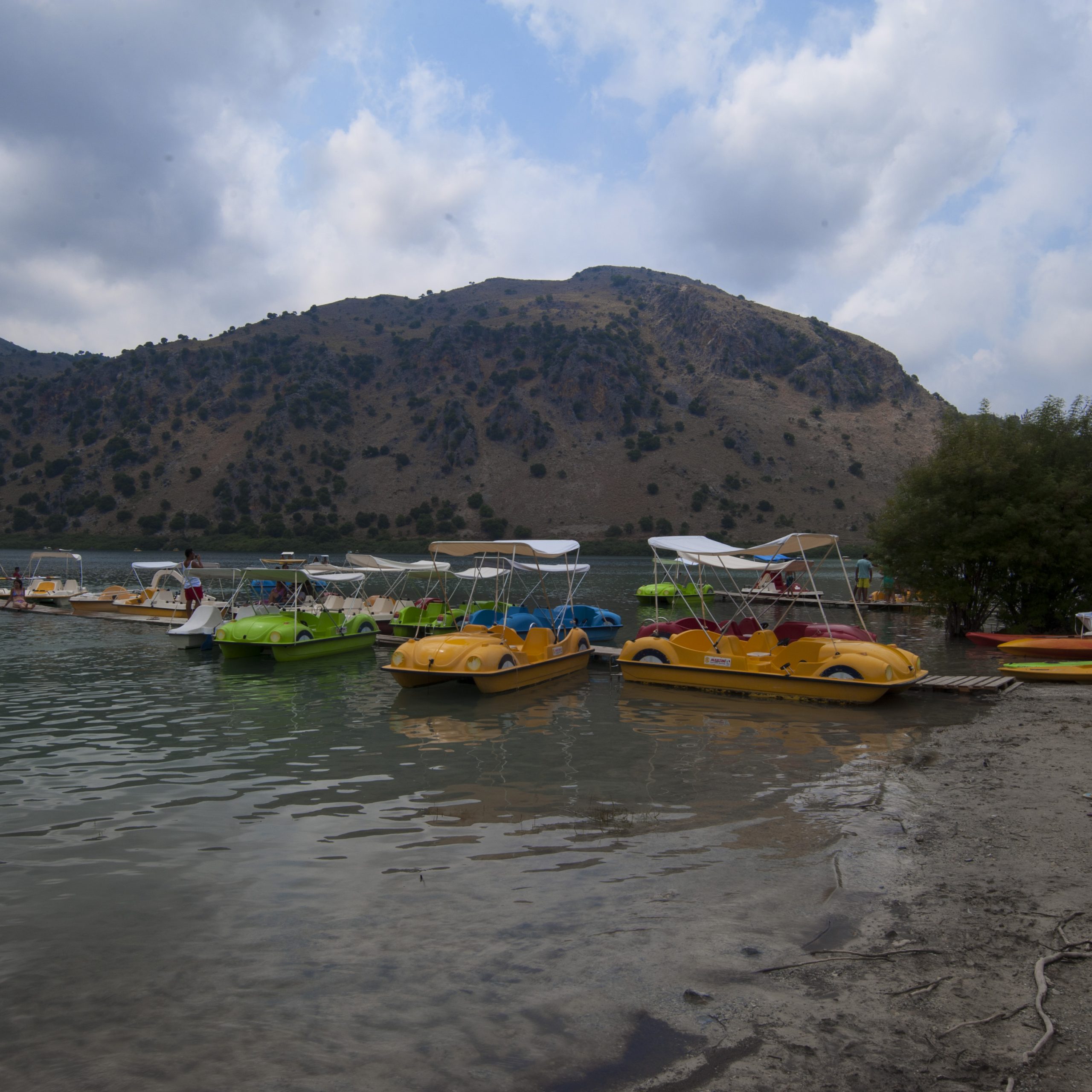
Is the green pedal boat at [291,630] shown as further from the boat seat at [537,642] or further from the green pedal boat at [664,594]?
the green pedal boat at [664,594]

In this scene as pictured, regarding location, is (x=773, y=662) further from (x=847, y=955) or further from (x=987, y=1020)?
(x=987, y=1020)

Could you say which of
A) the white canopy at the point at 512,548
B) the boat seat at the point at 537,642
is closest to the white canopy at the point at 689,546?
the white canopy at the point at 512,548

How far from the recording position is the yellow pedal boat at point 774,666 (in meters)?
15.2

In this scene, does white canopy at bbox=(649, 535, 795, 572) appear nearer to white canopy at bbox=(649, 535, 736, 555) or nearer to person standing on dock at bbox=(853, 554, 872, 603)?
white canopy at bbox=(649, 535, 736, 555)

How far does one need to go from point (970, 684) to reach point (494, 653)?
9.60 meters

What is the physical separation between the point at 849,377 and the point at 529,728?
139 metres

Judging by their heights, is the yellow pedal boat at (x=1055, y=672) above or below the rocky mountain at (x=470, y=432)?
below

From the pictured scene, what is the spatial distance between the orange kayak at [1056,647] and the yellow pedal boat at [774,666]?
4517mm

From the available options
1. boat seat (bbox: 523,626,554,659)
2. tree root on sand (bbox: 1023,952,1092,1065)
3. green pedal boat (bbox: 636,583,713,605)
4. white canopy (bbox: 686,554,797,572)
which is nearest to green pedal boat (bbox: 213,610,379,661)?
boat seat (bbox: 523,626,554,659)

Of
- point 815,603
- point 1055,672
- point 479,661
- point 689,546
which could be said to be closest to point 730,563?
point 689,546

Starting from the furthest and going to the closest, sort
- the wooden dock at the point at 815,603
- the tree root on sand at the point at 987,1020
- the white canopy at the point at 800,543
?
the wooden dock at the point at 815,603, the white canopy at the point at 800,543, the tree root on sand at the point at 987,1020

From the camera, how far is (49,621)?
102ft

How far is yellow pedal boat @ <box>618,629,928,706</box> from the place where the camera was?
1520 cm

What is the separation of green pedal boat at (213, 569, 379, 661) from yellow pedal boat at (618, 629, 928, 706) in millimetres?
8747
